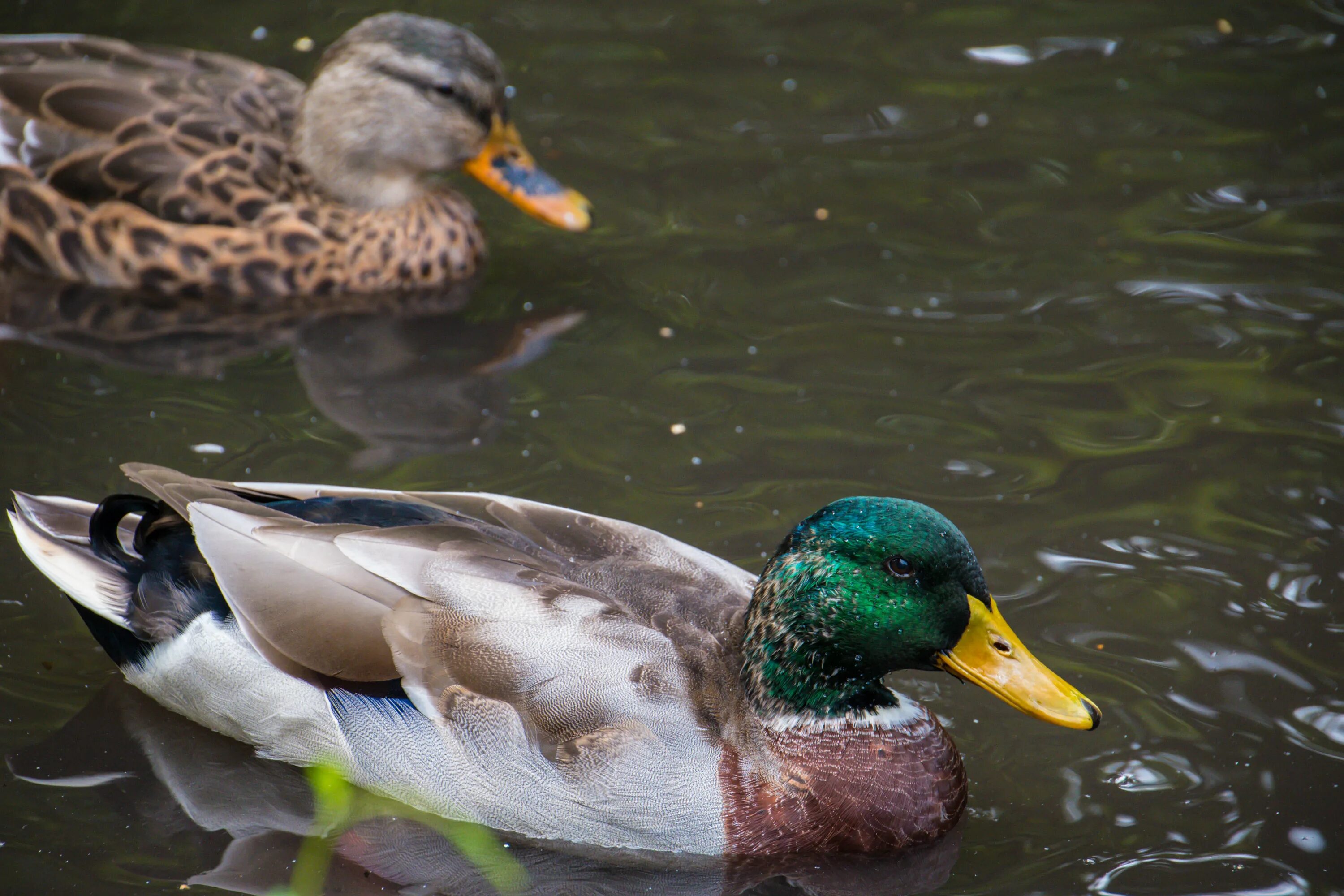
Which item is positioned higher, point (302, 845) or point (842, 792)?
point (842, 792)

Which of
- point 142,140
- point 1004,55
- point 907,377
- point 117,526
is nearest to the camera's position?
point 117,526

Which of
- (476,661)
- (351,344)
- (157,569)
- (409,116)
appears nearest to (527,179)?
(409,116)

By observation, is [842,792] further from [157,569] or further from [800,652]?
[157,569]

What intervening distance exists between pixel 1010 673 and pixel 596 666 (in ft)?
3.81

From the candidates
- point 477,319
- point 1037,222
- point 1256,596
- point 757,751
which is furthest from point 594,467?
point 1037,222

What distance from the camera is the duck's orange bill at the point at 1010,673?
423 centimetres

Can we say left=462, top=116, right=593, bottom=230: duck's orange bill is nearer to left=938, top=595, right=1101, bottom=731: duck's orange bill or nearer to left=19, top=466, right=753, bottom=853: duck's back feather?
left=19, top=466, right=753, bottom=853: duck's back feather

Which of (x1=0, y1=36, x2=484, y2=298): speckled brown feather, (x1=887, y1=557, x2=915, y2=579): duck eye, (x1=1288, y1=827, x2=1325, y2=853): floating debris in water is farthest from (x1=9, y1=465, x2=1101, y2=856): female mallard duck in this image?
(x1=0, y1=36, x2=484, y2=298): speckled brown feather

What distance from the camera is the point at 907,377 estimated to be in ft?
21.9

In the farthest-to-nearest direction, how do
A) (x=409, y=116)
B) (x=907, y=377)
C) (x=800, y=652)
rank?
(x=409, y=116) → (x=907, y=377) → (x=800, y=652)

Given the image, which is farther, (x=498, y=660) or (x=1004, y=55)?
(x=1004, y=55)

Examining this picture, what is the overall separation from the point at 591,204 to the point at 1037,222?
7.51ft

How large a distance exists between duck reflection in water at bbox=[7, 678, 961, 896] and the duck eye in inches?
33.5

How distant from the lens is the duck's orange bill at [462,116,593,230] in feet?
24.5
